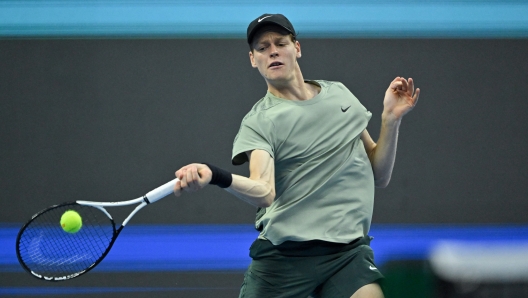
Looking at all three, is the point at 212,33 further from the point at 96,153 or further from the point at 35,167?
the point at 35,167

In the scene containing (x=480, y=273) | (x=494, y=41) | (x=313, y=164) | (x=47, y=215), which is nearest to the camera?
(x=480, y=273)

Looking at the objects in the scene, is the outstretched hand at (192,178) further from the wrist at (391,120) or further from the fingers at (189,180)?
the wrist at (391,120)

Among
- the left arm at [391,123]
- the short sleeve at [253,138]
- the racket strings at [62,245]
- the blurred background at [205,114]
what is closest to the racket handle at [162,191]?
the short sleeve at [253,138]

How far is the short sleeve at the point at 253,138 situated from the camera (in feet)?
7.33

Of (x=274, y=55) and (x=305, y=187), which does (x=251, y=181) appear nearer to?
(x=305, y=187)

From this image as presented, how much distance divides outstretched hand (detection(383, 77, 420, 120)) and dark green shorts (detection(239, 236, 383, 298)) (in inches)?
17.1

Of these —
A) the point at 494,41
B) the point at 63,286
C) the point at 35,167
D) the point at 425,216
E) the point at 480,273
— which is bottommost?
the point at 480,273

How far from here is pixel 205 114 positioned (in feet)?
13.1

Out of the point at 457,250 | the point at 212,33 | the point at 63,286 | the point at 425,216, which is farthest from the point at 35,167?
the point at 457,250

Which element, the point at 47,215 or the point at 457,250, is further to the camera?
the point at 47,215

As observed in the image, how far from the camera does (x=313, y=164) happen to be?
230cm

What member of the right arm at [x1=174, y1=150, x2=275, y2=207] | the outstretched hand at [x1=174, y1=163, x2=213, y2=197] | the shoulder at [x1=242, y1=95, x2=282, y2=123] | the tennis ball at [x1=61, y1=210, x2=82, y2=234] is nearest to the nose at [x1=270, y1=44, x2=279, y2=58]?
the shoulder at [x1=242, y1=95, x2=282, y2=123]

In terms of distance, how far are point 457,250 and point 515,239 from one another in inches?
115

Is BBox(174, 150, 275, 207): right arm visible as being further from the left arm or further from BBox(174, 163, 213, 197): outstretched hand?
the left arm
